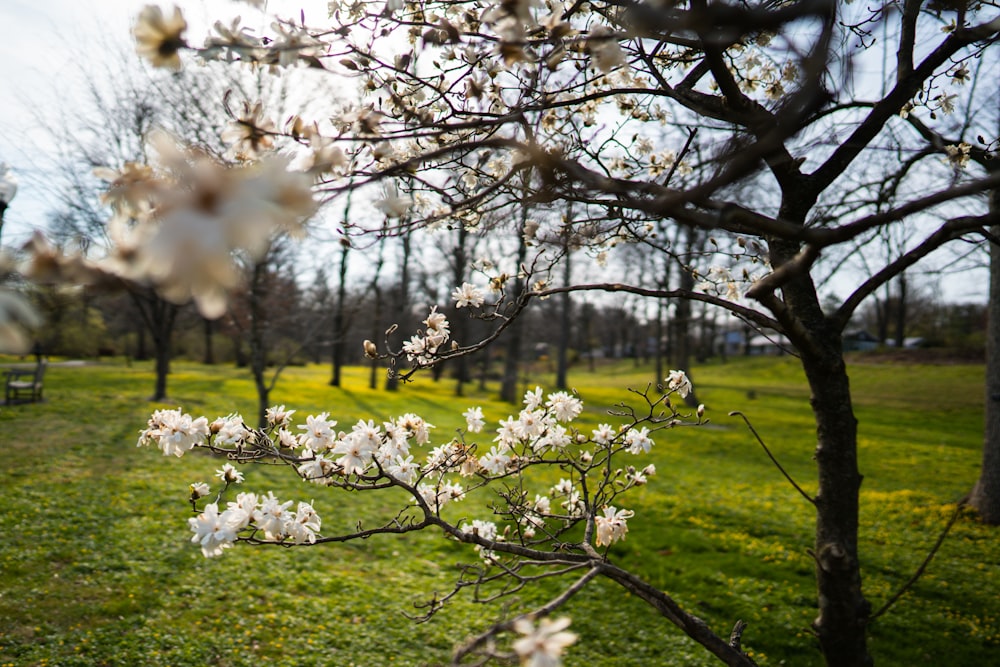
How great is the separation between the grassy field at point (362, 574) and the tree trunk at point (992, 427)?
1.37ft

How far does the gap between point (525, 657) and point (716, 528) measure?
7710 millimetres

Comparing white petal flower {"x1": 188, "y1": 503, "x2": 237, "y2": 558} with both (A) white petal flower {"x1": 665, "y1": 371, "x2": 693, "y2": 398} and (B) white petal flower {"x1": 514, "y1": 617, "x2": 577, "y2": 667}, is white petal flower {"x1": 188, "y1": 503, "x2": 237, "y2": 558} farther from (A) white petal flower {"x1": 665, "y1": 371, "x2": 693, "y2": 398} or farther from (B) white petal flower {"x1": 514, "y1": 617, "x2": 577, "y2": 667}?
(A) white petal flower {"x1": 665, "y1": 371, "x2": 693, "y2": 398}

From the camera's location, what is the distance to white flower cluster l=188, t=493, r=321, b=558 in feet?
5.75

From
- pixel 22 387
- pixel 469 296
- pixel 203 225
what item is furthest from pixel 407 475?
pixel 22 387

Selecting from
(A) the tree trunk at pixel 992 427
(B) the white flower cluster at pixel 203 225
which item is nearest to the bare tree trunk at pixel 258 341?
(B) the white flower cluster at pixel 203 225

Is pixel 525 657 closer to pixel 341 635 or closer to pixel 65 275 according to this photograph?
pixel 65 275

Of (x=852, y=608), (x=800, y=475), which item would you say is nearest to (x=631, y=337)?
(x=800, y=475)

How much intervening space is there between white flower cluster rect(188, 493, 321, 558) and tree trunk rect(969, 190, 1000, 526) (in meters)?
9.47

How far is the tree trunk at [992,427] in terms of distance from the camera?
25.9 feet

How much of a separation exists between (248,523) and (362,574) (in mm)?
4404

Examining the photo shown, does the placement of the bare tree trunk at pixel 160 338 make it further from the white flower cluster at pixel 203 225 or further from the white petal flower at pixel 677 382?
the white flower cluster at pixel 203 225

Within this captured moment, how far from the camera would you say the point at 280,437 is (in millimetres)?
2422

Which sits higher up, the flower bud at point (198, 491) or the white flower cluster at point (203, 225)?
the white flower cluster at point (203, 225)

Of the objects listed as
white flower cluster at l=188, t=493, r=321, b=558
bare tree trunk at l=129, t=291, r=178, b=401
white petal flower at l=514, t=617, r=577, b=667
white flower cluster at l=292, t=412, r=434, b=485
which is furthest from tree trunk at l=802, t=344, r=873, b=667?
bare tree trunk at l=129, t=291, r=178, b=401
